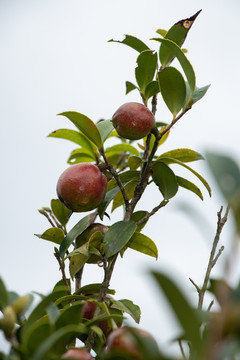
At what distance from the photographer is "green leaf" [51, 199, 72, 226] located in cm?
118

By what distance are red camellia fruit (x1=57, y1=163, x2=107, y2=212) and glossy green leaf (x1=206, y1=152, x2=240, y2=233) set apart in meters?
0.59

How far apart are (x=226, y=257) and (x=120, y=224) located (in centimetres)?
60

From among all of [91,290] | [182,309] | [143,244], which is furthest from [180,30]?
[182,309]

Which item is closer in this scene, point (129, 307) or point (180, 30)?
point (129, 307)

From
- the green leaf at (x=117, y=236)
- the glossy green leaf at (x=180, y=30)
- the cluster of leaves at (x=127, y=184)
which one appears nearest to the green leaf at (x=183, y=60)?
the cluster of leaves at (x=127, y=184)

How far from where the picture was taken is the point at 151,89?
1.11m

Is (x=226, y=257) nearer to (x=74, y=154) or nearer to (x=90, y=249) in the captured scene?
(x=90, y=249)

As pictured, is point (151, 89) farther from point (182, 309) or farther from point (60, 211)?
point (182, 309)

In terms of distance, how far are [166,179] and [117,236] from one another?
182mm

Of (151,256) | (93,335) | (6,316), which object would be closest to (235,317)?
(6,316)

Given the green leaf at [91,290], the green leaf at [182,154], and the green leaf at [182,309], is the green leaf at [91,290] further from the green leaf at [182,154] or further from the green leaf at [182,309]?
the green leaf at [182,309]

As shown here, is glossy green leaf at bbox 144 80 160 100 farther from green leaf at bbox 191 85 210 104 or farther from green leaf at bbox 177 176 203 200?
green leaf at bbox 177 176 203 200

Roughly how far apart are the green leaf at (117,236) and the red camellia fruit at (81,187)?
9 centimetres

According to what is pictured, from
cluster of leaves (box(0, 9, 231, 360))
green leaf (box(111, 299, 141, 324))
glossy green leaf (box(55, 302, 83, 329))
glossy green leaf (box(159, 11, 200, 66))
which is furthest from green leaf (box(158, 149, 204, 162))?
glossy green leaf (box(55, 302, 83, 329))
